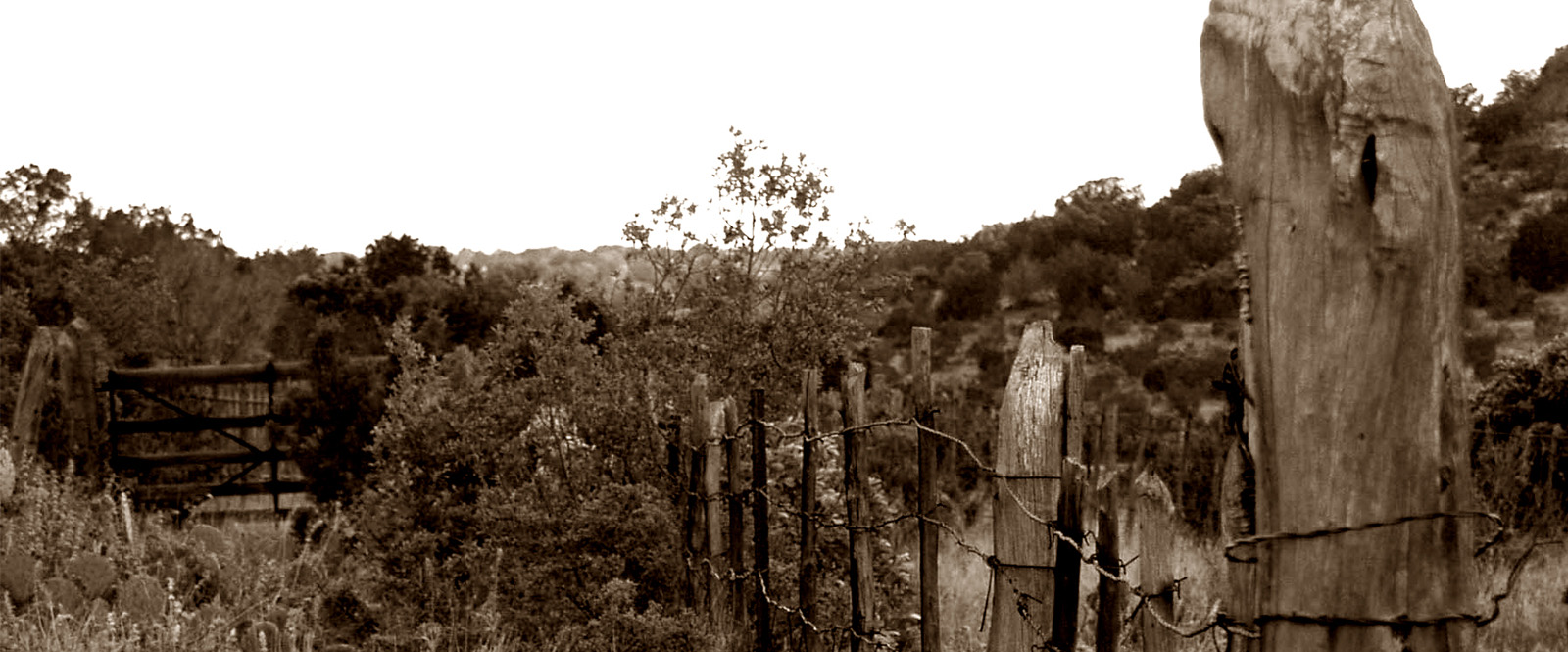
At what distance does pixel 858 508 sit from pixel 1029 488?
5.35ft

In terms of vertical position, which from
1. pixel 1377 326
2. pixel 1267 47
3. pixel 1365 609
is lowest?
pixel 1365 609

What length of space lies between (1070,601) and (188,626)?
5.54 metres

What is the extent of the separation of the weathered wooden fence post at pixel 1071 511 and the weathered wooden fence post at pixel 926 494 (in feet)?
3.50

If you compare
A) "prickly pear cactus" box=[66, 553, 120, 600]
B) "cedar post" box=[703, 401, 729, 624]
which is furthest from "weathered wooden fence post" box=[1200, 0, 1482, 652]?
"prickly pear cactus" box=[66, 553, 120, 600]

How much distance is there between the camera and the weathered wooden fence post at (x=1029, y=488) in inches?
130

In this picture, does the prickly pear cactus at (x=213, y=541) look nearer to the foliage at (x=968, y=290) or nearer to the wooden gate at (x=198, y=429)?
the wooden gate at (x=198, y=429)

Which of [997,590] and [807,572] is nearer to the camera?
[997,590]

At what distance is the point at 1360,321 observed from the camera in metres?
2.16

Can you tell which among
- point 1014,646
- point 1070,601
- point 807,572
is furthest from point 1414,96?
point 807,572

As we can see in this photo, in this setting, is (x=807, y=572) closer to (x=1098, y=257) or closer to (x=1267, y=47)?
(x=1267, y=47)

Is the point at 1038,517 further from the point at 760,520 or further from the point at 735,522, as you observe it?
the point at 735,522

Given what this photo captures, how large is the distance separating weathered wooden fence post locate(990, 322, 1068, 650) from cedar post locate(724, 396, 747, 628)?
2912mm

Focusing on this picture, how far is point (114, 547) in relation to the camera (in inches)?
385

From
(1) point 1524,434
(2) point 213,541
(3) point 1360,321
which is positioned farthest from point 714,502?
(1) point 1524,434
